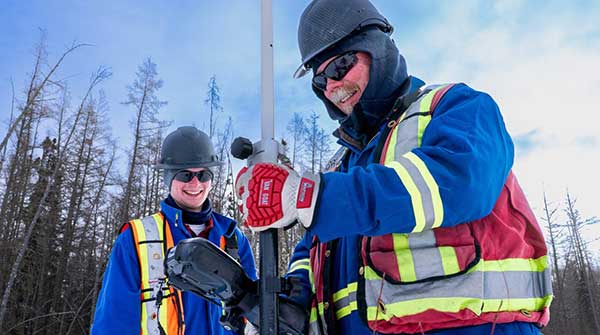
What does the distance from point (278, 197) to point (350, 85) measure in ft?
2.64

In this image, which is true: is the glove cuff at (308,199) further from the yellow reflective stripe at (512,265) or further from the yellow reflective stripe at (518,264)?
the yellow reflective stripe at (518,264)

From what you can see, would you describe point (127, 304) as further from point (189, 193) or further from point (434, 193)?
point (434, 193)

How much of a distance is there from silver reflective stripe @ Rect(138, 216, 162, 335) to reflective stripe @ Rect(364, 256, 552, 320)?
239 centimetres

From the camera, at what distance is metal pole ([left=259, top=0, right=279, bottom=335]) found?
180cm

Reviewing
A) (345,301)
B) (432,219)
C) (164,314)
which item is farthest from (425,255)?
(164,314)

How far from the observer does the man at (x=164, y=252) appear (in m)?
3.39

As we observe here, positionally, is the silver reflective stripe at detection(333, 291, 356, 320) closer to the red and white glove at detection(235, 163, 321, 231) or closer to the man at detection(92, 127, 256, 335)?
the red and white glove at detection(235, 163, 321, 231)

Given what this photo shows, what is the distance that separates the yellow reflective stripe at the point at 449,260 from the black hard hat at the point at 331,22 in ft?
3.48

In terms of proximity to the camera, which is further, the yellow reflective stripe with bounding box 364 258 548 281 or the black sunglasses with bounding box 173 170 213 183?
the black sunglasses with bounding box 173 170 213 183

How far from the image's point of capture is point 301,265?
2.34 m

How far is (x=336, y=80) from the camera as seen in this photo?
6.74 feet

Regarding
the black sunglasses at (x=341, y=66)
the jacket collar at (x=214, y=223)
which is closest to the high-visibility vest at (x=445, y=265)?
the black sunglasses at (x=341, y=66)

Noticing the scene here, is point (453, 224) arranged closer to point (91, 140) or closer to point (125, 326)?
point (125, 326)

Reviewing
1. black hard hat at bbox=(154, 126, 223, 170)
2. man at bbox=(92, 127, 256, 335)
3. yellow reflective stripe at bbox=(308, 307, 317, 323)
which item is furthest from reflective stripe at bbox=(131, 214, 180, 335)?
yellow reflective stripe at bbox=(308, 307, 317, 323)
